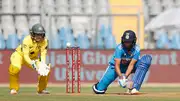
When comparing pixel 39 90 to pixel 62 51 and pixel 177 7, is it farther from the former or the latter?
pixel 177 7

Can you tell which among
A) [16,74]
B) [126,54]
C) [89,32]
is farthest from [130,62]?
[89,32]

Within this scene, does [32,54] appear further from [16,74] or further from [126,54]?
[126,54]

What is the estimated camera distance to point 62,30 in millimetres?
26859

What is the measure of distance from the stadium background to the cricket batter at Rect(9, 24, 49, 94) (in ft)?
31.4

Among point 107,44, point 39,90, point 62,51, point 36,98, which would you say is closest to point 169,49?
point 107,44

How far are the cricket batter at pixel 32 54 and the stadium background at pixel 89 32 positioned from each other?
9.58 meters

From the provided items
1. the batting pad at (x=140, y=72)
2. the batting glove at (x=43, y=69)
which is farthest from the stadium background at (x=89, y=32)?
the batting pad at (x=140, y=72)

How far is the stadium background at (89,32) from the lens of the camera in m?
25.5

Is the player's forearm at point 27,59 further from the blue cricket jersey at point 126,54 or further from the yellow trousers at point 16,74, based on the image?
the blue cricket jersey at point 126,54

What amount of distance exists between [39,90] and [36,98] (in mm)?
2065

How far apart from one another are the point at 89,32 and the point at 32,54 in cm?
1162

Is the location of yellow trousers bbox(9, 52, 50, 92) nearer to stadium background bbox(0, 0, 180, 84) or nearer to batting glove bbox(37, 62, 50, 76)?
batting glove bbox(37, 62, 50, 76)

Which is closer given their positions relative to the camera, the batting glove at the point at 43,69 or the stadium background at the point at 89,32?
the batting glove at the point at 43,69

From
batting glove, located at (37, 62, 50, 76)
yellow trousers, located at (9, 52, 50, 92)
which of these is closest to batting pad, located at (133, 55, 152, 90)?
batting glove, located at (37, 62, 50, 76)
